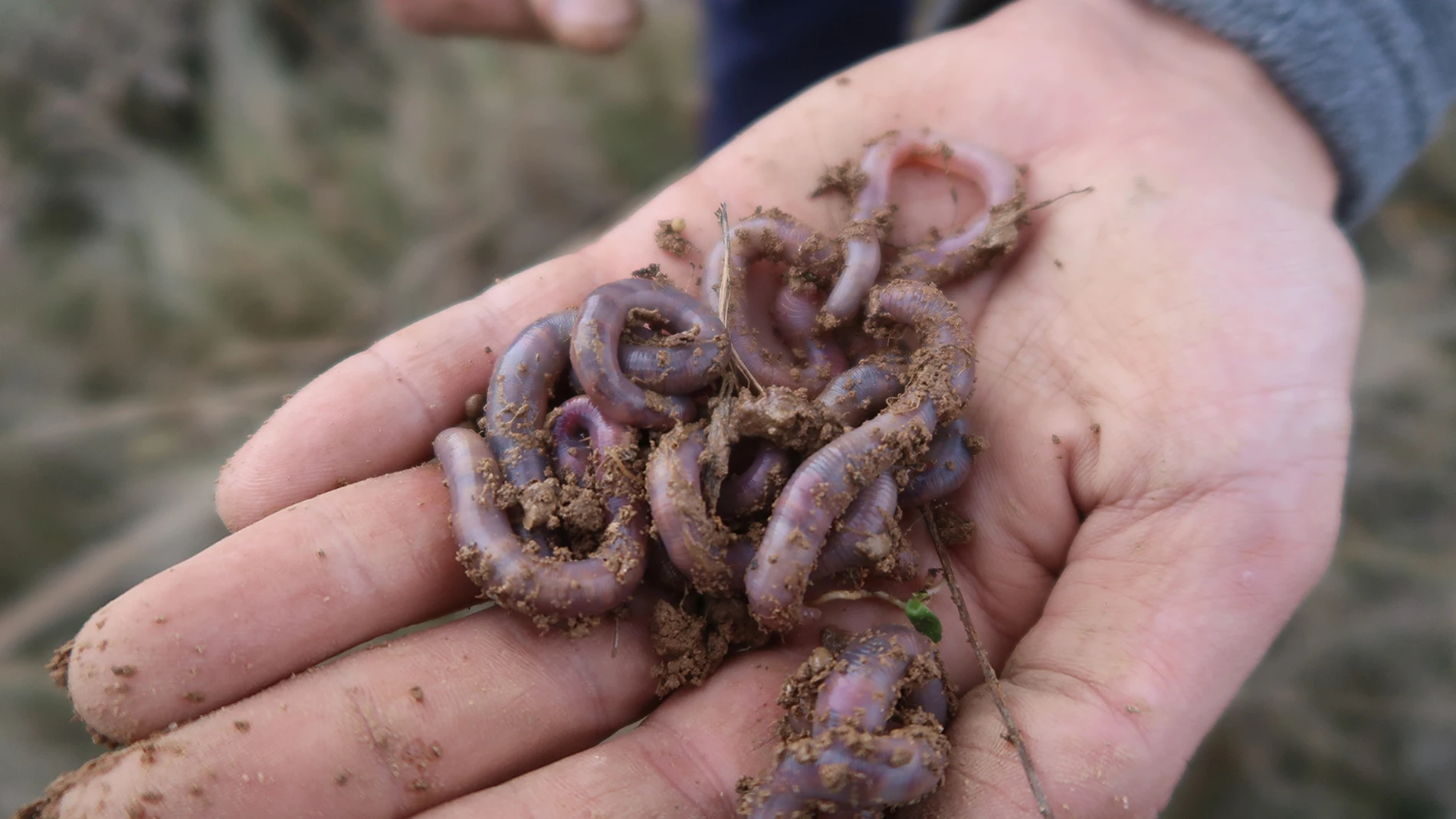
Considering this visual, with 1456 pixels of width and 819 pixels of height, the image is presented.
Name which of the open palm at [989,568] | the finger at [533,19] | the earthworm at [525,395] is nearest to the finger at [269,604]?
the open palm at [989,568]

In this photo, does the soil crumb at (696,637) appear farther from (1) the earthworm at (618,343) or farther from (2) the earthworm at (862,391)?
(2) the earthworm at (862,391)

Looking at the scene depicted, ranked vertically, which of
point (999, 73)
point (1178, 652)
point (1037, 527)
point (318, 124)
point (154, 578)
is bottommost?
point (1178, 652)

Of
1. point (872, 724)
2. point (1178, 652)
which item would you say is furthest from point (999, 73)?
point (872, 724)

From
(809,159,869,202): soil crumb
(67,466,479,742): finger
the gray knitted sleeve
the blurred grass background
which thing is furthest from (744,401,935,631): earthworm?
the blurred grass background

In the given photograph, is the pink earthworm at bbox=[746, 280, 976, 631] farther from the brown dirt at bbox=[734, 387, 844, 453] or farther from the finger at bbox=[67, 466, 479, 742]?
the finger at bbox=[67, 466, 479, 742]

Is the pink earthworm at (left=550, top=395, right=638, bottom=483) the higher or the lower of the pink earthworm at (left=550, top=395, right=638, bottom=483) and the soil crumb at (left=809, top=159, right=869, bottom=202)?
the lower

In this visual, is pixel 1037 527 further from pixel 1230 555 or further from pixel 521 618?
pixel 521 618

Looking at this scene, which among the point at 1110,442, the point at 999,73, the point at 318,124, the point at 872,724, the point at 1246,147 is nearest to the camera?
the point at 872,724

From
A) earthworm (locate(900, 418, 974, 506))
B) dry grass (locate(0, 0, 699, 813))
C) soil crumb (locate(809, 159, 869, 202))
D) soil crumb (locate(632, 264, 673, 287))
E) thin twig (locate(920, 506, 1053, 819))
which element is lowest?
thin twig (locate(920, 506, 1053, 819))
